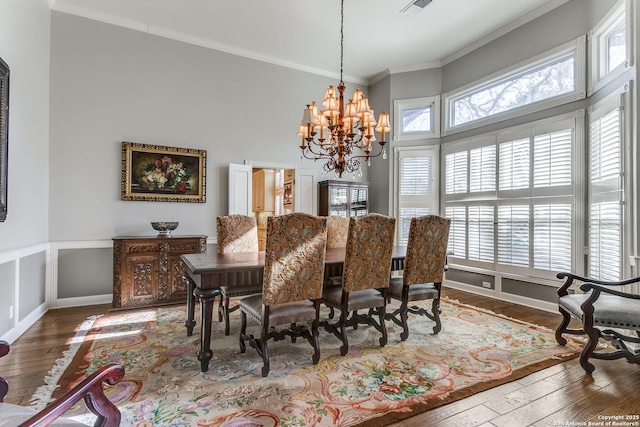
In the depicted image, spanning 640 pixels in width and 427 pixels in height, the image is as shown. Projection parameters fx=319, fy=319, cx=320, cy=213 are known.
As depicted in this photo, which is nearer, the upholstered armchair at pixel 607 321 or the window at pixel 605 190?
the upholstered armchair at pixel 607 321

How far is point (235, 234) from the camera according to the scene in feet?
11.7

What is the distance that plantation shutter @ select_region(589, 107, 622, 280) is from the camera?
3070 millimetres

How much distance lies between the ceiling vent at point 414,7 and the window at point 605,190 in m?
2.29

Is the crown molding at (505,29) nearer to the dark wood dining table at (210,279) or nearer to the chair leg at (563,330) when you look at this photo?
the chair leg at (563,330)

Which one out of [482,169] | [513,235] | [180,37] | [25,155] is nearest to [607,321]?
[513,235]

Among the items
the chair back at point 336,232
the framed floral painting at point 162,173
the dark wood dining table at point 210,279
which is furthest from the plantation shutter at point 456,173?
the framed floral painting at point 162,173

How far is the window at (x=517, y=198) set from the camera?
12.6ft

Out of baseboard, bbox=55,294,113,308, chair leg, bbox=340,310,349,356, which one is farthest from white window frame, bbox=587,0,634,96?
baseboard, bbox=55,294,113,308

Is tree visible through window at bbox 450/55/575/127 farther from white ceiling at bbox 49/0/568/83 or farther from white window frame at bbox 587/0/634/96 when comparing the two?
white ceiling at bbox 49/0/568/83

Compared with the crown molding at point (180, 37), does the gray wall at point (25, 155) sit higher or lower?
lower

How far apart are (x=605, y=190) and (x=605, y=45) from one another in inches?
63.0

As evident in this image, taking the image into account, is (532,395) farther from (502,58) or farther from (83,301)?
(83,301)

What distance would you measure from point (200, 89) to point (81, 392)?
4620 mm

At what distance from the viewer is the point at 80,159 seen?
4078mm
